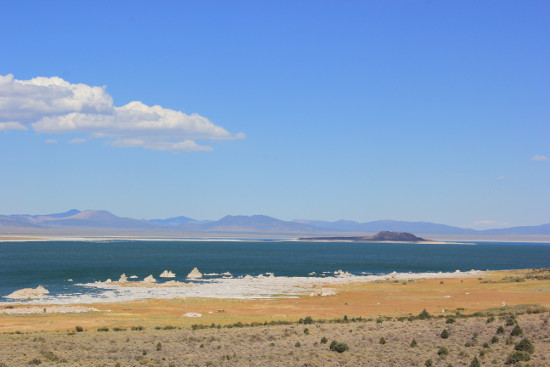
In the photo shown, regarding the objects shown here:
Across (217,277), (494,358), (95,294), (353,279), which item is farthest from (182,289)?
(494,358)

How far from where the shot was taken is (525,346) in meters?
37.2

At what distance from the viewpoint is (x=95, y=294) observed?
3383 inches

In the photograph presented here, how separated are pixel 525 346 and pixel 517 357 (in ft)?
7.46

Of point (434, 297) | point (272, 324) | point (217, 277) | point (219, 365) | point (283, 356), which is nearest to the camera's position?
point (219, 365)

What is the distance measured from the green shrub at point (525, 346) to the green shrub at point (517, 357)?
127cm

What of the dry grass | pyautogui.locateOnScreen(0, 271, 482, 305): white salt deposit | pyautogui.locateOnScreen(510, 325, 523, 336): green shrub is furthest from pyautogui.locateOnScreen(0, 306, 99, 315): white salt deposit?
pyautogui.locateOnScreen(510, 325, 523, 336): green shrub

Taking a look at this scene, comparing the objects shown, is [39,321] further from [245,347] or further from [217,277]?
[217,277]

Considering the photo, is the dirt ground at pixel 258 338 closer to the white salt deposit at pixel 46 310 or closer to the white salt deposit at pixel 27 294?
the white salt deposit at pixel 46 310

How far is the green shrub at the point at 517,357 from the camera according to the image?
116 feet

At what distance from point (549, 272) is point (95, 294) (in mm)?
81042

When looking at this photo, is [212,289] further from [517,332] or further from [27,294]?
[517,332]

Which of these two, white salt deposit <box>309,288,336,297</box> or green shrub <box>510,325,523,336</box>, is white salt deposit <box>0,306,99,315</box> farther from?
green shrub <box>510,325,523,336</box>

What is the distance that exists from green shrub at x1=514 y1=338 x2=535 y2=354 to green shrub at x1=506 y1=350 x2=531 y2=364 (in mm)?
1267

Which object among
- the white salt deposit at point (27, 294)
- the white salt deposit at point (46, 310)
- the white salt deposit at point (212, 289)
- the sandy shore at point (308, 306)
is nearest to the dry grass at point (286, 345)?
the sandy shore at point (308, 306)
